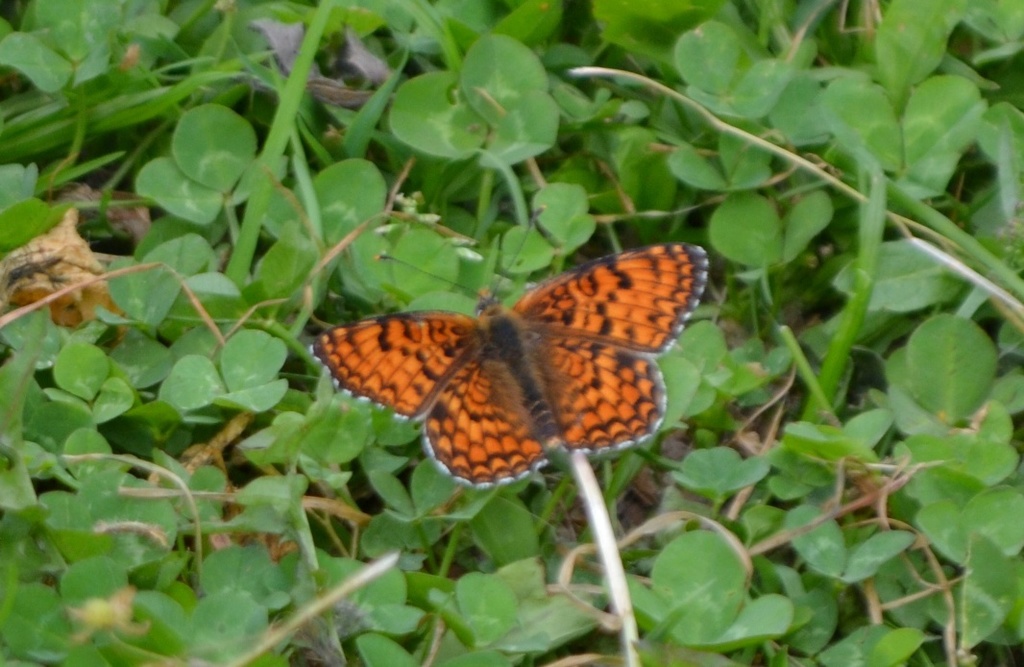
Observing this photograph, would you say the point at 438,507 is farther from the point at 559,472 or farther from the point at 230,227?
the point at 230,227

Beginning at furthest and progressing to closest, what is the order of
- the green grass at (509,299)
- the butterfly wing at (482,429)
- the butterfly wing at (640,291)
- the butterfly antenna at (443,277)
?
the butterfly antenna at (443,277) → the butterfly wing at (640,291) → the butterfly wing at (482,429) → the green grass at (509,299)

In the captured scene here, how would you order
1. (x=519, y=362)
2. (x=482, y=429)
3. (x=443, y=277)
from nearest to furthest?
(x=482, y=429) → (x=519, y=362) → (x=443, y=277)

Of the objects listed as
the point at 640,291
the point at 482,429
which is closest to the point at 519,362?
the point at 482,429

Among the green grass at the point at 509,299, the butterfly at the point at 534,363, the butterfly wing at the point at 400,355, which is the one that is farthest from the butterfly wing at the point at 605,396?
the butterfly wing at the point at 400,355

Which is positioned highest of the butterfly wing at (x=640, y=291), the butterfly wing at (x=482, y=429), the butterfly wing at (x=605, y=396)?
the butterfly wing at (x=640, y=291)

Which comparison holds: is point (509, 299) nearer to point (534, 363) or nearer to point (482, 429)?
point (534, 363)

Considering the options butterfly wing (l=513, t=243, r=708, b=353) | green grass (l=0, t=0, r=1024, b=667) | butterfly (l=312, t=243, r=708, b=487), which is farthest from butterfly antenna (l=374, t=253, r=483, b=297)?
Answer: butterfly wing (l=513, t=243, r=708, b=353)

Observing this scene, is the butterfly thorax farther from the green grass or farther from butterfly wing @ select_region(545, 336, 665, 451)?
→ the green grass

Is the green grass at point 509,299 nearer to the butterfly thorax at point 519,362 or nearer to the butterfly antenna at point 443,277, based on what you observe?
the butterfly antenna at point 443,277
